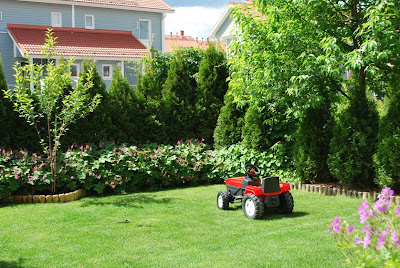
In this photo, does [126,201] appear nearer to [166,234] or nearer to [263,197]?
[166,234]

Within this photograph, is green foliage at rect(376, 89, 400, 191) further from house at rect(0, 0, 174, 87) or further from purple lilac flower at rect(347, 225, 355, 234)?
house at rect(0, 0, 174, 87)

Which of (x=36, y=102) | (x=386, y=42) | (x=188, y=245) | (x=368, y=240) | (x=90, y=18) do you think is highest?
→ (x=90, y=18)

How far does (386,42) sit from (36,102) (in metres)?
7.04

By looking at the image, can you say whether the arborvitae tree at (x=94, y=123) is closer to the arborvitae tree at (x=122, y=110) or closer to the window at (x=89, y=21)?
the arborvitae tree at (x=122, y=110)

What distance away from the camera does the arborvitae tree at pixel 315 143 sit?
8148 mm

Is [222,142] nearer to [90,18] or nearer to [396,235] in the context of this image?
[396,235]

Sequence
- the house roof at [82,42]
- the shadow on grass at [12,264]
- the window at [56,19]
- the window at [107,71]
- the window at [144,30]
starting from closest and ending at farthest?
the shadow on grass at [12,264] → the house roof at [82,42] → the window at [56,19] → the window at [107,71] → the window at [144,30]

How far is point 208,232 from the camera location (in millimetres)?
5320

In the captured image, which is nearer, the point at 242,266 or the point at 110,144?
the point at 242,266

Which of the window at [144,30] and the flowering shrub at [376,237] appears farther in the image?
the window at [144,30]

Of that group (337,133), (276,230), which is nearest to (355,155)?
(337,133)

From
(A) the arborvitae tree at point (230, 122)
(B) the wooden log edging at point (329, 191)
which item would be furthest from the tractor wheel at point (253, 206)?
(A) the arborvitae tree at point (230, 122)

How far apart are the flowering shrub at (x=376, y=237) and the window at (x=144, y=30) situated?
26.4 m

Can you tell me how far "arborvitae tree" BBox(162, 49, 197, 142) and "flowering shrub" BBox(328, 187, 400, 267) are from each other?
8159 mm
